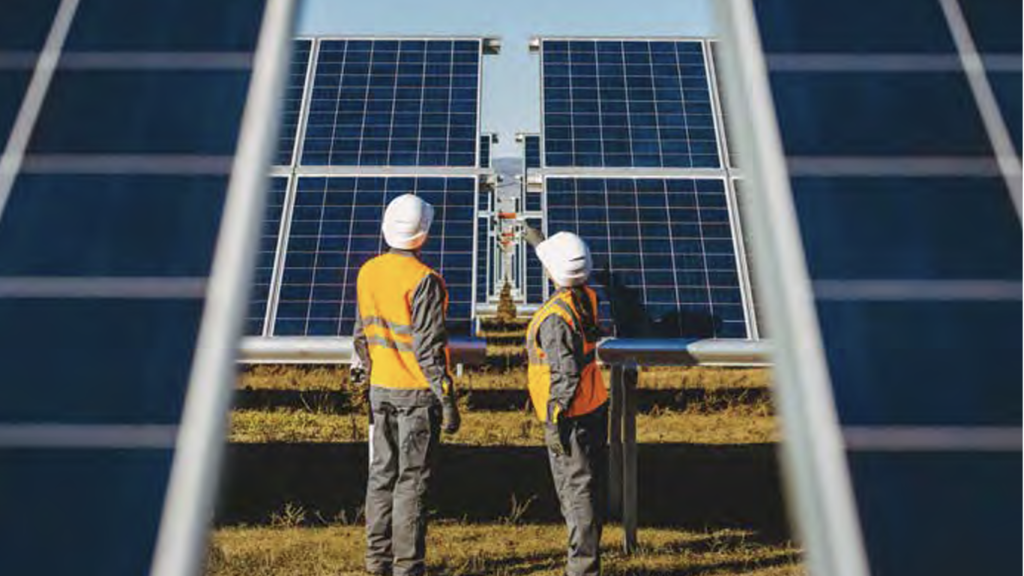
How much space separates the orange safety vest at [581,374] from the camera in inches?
195

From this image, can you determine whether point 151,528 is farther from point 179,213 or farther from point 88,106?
point 88,106

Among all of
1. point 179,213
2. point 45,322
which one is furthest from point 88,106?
point 45,322

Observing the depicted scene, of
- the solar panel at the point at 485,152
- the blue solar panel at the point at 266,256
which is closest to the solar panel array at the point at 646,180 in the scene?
the solar panel at the point at 485,152

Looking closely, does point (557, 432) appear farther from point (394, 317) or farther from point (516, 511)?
point (516, 511)

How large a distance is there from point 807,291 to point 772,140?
15.7 inches

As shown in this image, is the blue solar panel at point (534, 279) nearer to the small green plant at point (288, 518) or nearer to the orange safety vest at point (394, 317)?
the small green plant at point (288, 518)

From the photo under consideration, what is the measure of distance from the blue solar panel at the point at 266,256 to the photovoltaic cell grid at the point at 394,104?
53 cm

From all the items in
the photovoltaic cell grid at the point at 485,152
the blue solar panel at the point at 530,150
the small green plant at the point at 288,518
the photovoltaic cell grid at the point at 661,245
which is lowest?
the small green plant at the point at 288,518

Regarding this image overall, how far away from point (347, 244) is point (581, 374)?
374 centimetres

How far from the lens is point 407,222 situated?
485 centimetres

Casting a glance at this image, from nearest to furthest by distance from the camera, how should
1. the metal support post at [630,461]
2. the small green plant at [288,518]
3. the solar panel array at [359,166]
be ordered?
the metal support post at [630,461] → the small green plant at [288,518] → the solar panel array at [359,166]

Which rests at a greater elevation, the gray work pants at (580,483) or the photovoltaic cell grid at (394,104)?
the photovoltaic cell grid at (394,104)

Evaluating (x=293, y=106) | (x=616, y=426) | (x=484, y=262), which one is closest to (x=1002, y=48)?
(x=616, y=426)

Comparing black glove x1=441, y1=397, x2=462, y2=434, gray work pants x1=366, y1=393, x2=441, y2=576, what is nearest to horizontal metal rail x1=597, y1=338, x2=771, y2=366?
black glove x1=441, y1=397, x2=462, y2=434
